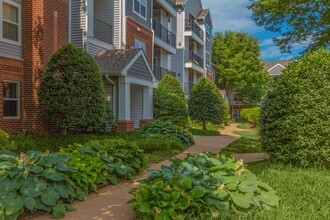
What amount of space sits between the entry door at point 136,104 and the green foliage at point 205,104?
6183 millimetres

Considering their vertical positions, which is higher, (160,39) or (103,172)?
(160,39)

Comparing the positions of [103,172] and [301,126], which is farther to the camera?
[301,126]

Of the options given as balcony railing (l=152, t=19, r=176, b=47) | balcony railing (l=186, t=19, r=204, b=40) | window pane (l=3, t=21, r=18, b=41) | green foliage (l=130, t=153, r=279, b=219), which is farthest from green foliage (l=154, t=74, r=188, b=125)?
green foliage (l=130, t=153, r=279, b=219)

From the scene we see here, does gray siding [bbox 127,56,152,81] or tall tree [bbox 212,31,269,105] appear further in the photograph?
tall tree [bbox 212,31,269,105]

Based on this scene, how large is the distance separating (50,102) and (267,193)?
9.65 meters

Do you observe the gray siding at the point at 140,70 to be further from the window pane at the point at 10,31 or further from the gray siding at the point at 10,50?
the window pane at the point at 10,31

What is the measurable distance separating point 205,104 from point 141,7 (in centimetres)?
849

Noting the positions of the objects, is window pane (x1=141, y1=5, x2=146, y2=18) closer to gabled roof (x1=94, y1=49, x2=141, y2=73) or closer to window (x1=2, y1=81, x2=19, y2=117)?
gabled roof (x1=94, y1=49, x2=141, y2=73)

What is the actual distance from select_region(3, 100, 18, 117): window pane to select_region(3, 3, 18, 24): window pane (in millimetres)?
3279

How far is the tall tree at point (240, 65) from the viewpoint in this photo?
1842 inches

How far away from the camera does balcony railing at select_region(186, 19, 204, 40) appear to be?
3412cm

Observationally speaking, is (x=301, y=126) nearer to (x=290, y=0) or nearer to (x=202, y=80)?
(x=290, y=0)

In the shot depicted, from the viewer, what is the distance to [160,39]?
26.2m

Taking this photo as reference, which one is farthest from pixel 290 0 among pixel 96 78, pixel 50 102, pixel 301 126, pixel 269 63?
pixel 269 63
